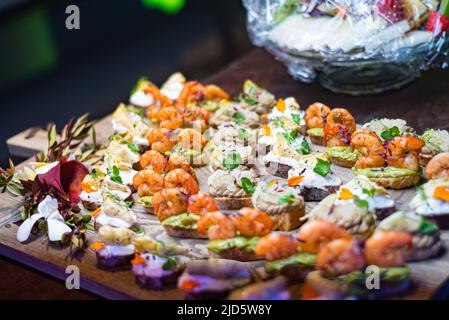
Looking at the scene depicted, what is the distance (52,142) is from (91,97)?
1548 millimetres

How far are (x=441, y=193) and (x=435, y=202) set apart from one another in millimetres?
23

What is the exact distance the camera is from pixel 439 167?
1.70 metres

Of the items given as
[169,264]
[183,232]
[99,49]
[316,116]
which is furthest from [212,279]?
[99,49]

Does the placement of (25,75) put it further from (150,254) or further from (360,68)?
(150,254)

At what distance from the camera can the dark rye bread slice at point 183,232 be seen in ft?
5.53

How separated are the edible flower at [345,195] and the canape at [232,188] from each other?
26cm

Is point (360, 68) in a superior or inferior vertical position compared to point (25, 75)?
superior

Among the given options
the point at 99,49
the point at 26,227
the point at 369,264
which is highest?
the point at 369,264

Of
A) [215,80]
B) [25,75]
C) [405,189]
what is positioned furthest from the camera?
[25,75]

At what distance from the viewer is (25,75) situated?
3988 mm

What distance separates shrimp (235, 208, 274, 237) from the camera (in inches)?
61.5

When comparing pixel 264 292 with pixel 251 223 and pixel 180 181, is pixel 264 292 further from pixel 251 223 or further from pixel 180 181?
pixel 180 181

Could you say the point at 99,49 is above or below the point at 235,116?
below
